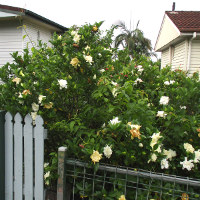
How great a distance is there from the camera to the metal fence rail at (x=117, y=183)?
61.1 inches

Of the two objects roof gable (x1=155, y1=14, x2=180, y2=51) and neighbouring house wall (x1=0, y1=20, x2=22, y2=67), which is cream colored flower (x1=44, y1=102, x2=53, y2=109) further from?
neighbouring house wall (x1=0, y1=20, x2=22, y2=67)

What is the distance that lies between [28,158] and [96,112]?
0.70 metres

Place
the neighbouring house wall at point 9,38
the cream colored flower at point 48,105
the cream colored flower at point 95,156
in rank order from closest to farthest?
1. the cream colored flower at point 95,156
2. the cream colored flower at point 48,105
3. the neighbouring house wall at point 9,38

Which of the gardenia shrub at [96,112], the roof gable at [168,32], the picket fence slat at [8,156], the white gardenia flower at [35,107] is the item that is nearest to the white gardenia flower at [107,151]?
the gardenia shrub at [96,112]

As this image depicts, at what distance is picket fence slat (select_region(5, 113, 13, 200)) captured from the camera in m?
1.94

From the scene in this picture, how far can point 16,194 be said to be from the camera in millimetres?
1938

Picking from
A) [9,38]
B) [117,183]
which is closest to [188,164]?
[117,183]

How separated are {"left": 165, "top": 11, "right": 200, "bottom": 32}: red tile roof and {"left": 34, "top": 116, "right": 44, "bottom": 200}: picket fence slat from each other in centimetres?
875

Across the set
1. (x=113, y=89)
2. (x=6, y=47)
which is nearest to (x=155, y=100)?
(x=113, y=89)

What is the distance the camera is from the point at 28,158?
73.2 inches

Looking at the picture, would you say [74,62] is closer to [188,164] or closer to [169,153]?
[169,153]

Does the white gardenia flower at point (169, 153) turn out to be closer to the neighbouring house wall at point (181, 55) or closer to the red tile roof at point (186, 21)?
the neighbouring house wall at point (181, 55)

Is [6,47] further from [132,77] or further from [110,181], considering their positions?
[110,181]

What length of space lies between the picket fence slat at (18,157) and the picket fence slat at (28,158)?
54 millimetres
